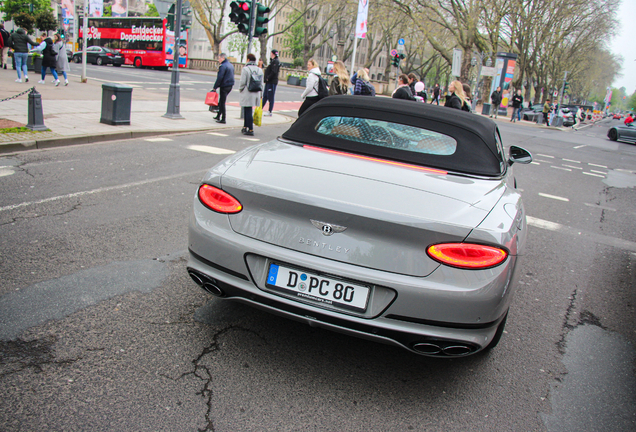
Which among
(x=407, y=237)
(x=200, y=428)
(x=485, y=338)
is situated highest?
(x=407, y=237)

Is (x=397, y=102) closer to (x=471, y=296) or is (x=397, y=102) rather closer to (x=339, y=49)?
(x=471, y=296)

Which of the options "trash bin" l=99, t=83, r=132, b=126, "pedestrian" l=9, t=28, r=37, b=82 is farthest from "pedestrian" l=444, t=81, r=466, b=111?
"pedestrian" l=9, t=28, r=37, b=82

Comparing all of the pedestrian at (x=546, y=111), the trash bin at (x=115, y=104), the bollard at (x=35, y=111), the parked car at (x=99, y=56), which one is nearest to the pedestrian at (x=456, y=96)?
the trash bin at (x=115, y=104)

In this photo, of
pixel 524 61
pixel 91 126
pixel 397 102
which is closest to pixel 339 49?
pixel 524 61

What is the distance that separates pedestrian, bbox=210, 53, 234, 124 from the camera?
13.3 m

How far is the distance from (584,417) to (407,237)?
4.38ft

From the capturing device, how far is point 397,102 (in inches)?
146

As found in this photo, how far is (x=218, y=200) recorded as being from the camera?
2740 millimetres

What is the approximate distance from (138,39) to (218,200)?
44722mm

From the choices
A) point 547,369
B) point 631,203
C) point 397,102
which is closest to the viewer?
point 547,369

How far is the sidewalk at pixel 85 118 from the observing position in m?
8.85

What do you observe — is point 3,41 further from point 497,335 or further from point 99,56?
point 497,335

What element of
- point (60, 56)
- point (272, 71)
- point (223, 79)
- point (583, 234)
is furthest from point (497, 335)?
point (60, 56)

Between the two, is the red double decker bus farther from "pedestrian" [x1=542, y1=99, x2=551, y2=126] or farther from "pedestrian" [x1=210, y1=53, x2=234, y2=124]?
"pedestrian" [x1=210, y1=53, x2=234, y2=124]
